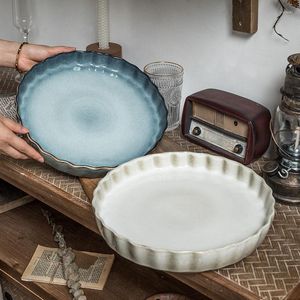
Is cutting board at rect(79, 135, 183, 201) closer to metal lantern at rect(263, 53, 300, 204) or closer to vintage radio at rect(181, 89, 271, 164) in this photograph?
vintage radio at rect(181, 89, 271, 164)

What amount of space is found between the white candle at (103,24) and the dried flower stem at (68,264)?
1.56 feet

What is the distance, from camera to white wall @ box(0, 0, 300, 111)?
3.90 feet

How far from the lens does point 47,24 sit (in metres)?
1.73

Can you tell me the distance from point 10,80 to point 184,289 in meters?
0.79

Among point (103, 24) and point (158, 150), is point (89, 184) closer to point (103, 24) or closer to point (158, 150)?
point (158, 150)

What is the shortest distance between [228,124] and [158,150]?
0.52 ft

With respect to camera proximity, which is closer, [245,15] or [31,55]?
[245,15]

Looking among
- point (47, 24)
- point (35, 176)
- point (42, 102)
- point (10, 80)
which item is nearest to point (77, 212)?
point (35, 176)

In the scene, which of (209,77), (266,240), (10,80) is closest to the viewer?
(266,240)

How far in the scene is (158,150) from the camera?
120 centimetres

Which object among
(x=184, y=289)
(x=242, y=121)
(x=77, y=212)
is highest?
(x=242, y=121)

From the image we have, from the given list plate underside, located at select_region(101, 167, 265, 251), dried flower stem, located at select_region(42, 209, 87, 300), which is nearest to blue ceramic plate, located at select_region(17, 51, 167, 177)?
plate underside, located at select_region(101, 167, 265, 251)

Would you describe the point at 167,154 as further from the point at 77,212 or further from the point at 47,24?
the point at 47,24

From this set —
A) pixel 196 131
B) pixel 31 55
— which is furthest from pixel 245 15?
pixel 31 55
